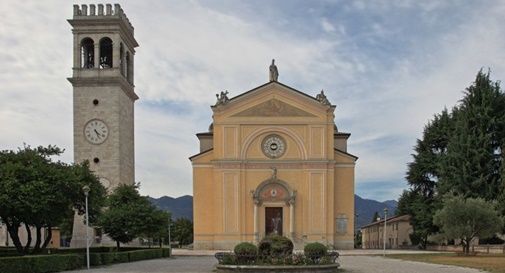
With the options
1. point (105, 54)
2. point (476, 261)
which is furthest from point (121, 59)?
point (476, 261)

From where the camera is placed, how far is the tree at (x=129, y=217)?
46.8 meters

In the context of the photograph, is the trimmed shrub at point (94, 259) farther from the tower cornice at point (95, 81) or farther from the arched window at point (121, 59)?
the arched window at point (121, 59)

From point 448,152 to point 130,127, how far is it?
1235 inches

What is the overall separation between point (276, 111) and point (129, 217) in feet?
72.5

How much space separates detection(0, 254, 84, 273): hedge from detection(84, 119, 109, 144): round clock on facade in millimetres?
29114

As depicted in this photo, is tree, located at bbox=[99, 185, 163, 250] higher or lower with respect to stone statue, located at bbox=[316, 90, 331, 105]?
lower

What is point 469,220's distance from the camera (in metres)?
47.0

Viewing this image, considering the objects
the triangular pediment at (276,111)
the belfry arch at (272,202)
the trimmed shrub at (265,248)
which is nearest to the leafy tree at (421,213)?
the belfry arch at (272,202)

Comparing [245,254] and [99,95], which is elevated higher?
[99,95]

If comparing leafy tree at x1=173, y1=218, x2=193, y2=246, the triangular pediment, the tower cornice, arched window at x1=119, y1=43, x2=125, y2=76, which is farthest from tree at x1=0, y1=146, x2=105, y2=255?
leafy tree at x1=173, y1=218, x2=193, y2=246

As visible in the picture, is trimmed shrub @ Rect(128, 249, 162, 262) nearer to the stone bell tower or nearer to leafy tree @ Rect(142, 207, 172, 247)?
leafy tree @ Rect(142, 207, 172, 247)

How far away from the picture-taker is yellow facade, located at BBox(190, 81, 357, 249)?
62.5 metres

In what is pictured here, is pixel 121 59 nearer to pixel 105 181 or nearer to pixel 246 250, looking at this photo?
pixel 105 181

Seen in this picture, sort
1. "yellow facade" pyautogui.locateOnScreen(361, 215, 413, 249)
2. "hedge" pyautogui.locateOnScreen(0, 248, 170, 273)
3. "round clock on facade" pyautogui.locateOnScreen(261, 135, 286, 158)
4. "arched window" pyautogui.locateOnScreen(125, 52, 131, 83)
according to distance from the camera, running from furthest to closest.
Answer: "yellow facade" pyautogui.locateOnScreen(361, 215, 413, 249) → "arched window" pyautogui.locateOnScreen(125, 52, 131, 83) → "round clock on facade" pyautogui.locateOnScreen(261, 135, 286, 158) → "hedge" pyautogui.locateOnScreen(0, 248, 170, 273)
